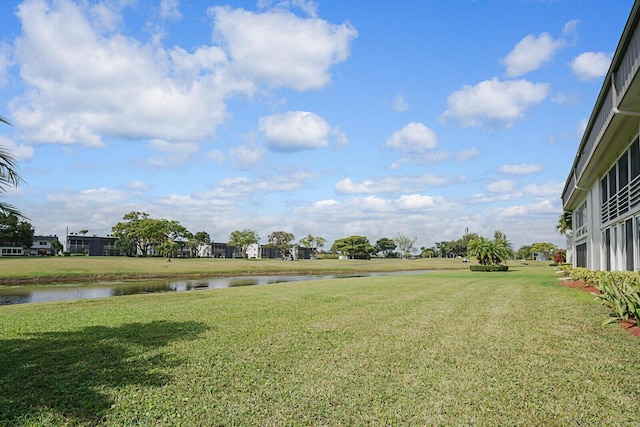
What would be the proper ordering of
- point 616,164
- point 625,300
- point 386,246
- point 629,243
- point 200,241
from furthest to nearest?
point 386,246, point 200,241, point 616,164, point 629,243, point 625,300

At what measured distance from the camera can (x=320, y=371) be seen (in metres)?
5.96

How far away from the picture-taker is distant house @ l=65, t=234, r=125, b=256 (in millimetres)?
105775

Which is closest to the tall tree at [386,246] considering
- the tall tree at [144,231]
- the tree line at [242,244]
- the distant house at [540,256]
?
the tree line at [242,244]

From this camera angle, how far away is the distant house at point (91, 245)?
347 feet

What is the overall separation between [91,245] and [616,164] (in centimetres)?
11431

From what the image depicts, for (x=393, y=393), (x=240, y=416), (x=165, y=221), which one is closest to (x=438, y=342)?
Result: (x=393, y=393)

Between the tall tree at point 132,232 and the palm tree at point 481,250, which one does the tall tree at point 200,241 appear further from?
the palm tree at point 481,250

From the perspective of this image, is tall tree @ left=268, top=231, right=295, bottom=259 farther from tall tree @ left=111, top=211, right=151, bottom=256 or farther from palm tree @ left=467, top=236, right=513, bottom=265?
palm tree @ left=467, top=236, right=513, bottom=265

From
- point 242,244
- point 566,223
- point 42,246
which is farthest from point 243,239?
point 566,223

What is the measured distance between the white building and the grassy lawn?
462 cm

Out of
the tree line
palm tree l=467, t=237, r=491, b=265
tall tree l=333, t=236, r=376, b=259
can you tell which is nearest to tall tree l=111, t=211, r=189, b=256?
the tree line

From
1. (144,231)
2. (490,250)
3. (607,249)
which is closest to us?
(607,249)

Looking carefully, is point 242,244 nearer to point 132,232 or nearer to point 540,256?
point 132,232

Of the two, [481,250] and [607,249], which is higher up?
[607,249]
